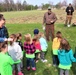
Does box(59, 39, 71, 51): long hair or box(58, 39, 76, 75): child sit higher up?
box(59, 39, 71, 51): long hair

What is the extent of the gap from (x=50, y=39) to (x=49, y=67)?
445 cm

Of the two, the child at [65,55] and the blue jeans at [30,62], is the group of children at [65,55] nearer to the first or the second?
the child at [65,55]

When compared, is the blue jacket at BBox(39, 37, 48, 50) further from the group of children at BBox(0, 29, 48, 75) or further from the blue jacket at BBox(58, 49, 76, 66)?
the blue jacket at BBox(58, 49, 76, 66)

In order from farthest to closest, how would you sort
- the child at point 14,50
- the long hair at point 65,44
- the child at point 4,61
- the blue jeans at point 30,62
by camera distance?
the blue jeans at point 30,62, the child at point 14,50, the long hair at point 65,44, the child at point 4,61

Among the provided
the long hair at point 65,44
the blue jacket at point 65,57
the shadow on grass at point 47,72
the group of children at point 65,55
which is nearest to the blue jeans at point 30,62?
the shadow on grass at point 47,72

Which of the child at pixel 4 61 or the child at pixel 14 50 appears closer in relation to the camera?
the child at pixel 4 61

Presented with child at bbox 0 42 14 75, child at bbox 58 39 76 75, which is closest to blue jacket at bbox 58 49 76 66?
child at bbox 58 39 76 75

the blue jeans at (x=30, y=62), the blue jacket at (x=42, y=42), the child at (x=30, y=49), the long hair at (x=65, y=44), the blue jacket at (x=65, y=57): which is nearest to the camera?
the long hair at (x=65, y=44)

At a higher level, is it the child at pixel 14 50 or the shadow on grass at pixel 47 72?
the child at pixel 14 50

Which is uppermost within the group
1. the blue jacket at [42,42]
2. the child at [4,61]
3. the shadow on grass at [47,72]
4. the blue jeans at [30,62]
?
the child at [4,61]

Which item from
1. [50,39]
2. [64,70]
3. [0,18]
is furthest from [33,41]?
[50,39]

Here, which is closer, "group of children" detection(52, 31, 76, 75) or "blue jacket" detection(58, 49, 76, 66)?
"group of children" detection(52, 31, 76, 75)

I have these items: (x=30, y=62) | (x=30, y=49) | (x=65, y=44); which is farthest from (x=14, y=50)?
(x=65, y=44)

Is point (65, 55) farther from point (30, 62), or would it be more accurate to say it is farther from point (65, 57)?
point (30, 62)
